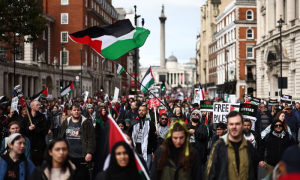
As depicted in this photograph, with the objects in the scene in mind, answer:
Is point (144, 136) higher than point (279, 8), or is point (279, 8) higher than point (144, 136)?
point (279, 8)

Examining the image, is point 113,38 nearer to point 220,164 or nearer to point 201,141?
point 201,141

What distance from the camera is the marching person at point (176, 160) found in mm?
5199

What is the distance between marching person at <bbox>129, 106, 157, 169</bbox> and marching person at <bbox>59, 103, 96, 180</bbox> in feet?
5.31

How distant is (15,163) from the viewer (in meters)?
5.90

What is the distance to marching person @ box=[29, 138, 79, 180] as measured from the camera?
4945 millimetres

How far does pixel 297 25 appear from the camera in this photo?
1528 inches

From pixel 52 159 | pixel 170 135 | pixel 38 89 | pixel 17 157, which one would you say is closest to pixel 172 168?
pixel 170 135

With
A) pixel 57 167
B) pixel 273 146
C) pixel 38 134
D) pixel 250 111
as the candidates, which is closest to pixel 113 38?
pixel 38 134

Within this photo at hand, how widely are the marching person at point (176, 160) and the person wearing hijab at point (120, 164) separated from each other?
2.08ft

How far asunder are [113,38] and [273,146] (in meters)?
5.45

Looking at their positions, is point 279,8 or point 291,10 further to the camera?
point 279,8

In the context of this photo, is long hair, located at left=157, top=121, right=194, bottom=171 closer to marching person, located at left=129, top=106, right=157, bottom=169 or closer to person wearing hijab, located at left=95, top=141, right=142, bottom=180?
person wearing hijab, located at left=95, top=141, right=142, bottom=180

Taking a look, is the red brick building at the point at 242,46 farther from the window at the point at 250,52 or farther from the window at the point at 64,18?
the window at the point at 64,18

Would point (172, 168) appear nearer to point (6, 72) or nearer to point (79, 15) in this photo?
point (6, 72)
